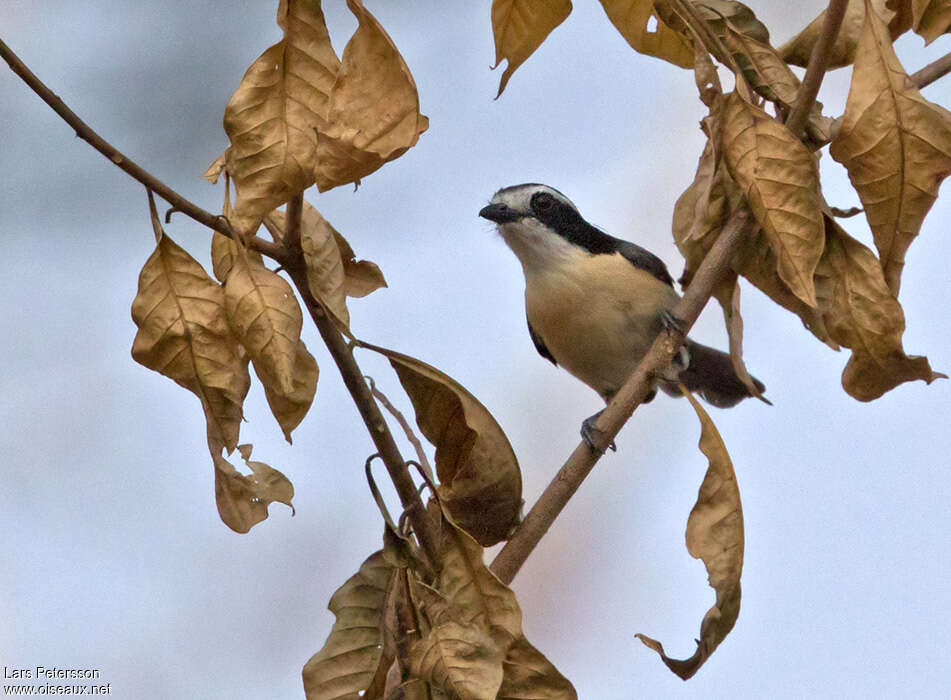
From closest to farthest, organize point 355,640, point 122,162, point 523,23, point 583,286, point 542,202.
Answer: point 122,162, point 355,640, point 523,23, point 583,286, point 542,202

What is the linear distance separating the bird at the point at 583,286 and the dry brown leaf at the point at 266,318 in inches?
91.9

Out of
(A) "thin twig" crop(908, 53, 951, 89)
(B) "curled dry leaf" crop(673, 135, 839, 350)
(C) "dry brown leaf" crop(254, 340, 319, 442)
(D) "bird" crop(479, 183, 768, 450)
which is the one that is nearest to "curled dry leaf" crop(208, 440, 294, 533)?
(C) "dry brown leaf" crop(254, 340, 319, 442)

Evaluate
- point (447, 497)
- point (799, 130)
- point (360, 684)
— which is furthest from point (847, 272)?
point (360, 684)

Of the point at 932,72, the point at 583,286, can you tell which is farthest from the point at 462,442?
the point at 583,286

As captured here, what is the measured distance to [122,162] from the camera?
132 centimetres

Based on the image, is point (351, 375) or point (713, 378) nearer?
point (351, 375)

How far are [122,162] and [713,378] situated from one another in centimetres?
325

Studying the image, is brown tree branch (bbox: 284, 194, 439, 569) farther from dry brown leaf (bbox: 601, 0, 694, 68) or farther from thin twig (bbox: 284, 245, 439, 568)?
dry brown leaf (bbox: 601, 0, 694, 68)

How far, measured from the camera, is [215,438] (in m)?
1.59

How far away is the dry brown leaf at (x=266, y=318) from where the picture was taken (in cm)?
147

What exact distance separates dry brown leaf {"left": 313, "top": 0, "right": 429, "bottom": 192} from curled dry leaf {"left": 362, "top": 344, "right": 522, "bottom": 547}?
0.28 meters

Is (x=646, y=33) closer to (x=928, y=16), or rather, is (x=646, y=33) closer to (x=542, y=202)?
(x=928, y=16)

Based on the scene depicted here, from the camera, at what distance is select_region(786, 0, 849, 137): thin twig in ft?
4.72

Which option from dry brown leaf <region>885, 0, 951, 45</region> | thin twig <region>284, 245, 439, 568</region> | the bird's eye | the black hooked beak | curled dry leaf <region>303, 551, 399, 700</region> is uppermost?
the bird's eye
